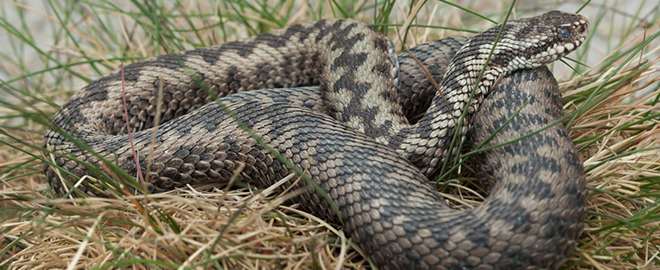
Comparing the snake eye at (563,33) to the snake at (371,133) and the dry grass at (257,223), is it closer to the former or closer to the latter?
the snake at (371,133)

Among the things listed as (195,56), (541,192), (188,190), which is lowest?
(188,190)

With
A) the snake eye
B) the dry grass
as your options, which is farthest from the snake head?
the dry grass

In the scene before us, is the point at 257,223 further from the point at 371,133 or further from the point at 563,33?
the point at 563,33

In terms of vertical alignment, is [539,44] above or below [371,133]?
above

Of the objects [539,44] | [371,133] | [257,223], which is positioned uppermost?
[539,44]

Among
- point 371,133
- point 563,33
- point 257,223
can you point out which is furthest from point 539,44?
point 257,223

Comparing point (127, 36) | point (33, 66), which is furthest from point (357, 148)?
point (33, 66)

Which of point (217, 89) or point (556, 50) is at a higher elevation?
point (556, 50)

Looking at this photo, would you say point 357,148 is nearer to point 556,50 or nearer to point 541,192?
point 541,192
